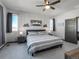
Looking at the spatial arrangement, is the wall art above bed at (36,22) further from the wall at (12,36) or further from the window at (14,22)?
the wall at (12,36)

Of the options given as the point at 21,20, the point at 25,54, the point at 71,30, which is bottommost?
the point at 25,54

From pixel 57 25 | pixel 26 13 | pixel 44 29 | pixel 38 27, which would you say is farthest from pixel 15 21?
pixel 57 25

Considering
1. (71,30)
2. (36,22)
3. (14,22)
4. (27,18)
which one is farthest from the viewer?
(36,22)

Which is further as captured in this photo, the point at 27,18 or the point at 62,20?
the point at 62,20

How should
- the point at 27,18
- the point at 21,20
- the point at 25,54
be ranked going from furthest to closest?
the point at 27,18
the point at 21,20
the point at 25,54

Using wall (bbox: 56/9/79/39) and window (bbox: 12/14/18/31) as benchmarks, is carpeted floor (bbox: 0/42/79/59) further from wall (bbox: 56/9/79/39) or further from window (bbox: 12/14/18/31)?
wall (bbox: 56/9/79/39)

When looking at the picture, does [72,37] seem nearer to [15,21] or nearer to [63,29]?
[63,29]

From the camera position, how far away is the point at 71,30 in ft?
18.5

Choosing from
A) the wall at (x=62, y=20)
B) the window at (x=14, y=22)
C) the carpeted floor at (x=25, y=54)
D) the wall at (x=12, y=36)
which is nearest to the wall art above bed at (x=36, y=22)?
the window at (x=14, y=22)

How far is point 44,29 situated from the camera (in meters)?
6.87

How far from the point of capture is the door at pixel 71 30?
528 cm

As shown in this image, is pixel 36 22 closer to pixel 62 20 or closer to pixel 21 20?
pixel 21 20

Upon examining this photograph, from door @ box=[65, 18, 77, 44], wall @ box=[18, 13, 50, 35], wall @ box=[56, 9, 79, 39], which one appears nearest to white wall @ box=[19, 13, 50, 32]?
wall @ box=[18, 13, 50, 35]

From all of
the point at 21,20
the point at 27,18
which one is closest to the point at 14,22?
the point at 21,20
